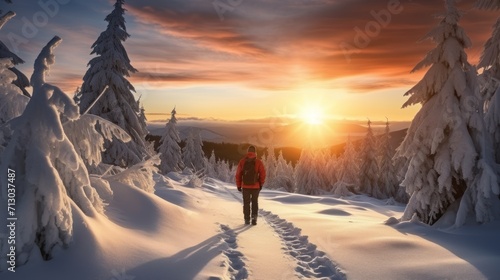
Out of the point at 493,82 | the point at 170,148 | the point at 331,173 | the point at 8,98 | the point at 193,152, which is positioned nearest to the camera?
the point at 8,98

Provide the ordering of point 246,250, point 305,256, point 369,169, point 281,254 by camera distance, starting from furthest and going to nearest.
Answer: point 369,169 < point 246,250 < point 281,254 < point 305,256

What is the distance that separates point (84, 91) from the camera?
21.4m

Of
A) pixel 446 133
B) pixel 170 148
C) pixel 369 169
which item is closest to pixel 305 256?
pixel 446 133

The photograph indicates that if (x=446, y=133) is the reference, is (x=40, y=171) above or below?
below

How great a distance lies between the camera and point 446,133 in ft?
37.4

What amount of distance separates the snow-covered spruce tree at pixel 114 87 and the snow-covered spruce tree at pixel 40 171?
1690 centimetres

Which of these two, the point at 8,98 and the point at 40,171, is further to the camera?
the point at 8,98

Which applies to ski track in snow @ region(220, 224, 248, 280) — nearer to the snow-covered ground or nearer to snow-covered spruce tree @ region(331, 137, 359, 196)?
the snow-covered ground

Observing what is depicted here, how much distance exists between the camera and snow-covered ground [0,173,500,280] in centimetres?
483

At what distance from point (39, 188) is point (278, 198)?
1689 cm

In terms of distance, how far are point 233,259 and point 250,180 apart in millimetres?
4230

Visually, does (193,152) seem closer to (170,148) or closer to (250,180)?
(170,148)

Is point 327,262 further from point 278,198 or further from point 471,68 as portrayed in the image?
point 278,198

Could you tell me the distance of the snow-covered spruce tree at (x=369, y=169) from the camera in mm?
47688
